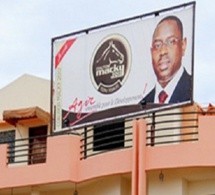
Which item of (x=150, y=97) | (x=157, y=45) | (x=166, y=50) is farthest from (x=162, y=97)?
(x=157, y=45)

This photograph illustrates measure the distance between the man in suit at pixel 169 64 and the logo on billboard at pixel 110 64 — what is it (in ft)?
2.51

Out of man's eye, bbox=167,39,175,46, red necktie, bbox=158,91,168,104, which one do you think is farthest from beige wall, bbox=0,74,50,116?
man's eye, bbox=167,39,175,46

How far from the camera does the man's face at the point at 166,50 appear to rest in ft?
65.2

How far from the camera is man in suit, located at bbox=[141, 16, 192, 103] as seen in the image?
64.7 ft

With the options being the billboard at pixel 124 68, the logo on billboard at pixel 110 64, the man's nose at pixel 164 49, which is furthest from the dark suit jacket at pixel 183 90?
the logo on billboard at pixel 110 64

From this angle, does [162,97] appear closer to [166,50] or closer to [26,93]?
[166,50]

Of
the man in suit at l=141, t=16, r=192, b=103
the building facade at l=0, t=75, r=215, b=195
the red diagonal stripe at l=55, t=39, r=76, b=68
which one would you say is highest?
the red diagonal stripe at l=55, t=39, r=76, b=68

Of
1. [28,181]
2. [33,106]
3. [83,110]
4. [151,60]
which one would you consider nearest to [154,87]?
[151,60]

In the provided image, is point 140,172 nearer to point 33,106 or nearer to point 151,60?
point 151,60

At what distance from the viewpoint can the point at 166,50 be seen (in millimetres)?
20047

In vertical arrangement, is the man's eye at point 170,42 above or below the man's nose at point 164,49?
above

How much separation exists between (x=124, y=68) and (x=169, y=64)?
1.20 metres

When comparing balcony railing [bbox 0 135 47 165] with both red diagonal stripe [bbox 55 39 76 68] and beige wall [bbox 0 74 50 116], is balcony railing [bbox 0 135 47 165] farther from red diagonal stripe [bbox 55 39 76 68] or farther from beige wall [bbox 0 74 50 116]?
red diagonal stripe [bbox 55 39 76 68]
